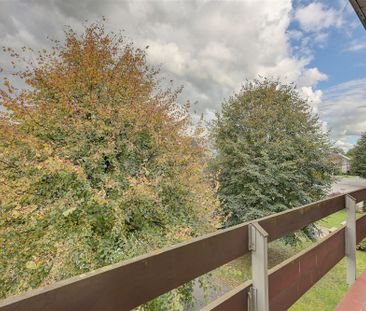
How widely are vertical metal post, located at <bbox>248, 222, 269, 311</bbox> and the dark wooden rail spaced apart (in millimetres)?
39

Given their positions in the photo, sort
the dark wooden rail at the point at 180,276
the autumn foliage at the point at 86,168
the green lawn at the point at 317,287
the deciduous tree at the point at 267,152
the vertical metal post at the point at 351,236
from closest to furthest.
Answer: the dark wooden rail at the point at 180,276 → the vertical metal post at the point at 351,236 → the autumn foliage at the point at 86,168 → the green lawn at the point at 317,287 → the deciduous tree at the point at 267,152

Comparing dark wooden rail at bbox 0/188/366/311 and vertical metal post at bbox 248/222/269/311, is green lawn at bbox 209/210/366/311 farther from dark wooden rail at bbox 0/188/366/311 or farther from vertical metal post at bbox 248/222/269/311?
vertical metal post at bbox 248/222/269/311

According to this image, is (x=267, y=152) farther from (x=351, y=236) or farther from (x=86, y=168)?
(x=351, y=236)

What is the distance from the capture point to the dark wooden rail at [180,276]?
1.77 feet

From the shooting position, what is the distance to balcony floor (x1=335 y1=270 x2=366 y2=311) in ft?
5.48

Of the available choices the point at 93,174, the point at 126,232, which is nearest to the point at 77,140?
the point at 93,174

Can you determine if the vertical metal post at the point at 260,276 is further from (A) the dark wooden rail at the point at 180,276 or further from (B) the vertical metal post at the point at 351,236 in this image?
(B) the vertical metal post at the point at 351,236

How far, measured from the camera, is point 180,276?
808mm

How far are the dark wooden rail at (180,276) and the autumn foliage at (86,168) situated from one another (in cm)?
262

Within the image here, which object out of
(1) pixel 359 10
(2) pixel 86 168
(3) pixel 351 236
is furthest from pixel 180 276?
(2) pixel 86 168

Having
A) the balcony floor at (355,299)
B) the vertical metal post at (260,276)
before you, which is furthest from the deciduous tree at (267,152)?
the vertical metal post at (260,276)

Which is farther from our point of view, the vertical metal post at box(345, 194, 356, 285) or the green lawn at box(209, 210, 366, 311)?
the green lawn at box(209, 210, 366, 311)

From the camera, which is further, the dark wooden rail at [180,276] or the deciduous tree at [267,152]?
the deciduous tree at [267,152]

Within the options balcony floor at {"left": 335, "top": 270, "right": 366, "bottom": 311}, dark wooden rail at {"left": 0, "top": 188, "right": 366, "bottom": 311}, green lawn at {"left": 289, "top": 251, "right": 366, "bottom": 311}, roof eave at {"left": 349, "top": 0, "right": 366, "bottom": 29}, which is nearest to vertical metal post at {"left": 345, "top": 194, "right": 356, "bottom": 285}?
balcony floor at {"left": 335, "top": 270, "right": 366, "bottom": 311}
